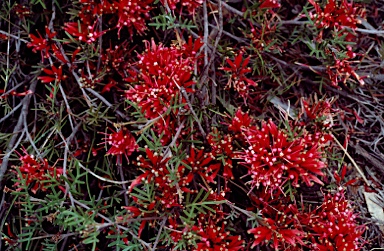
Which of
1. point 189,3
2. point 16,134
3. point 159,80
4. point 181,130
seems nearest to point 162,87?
point 159,80

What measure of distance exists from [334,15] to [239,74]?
18.4 inches

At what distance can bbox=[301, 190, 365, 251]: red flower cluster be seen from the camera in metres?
1.56

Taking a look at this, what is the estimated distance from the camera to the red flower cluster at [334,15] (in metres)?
1.80

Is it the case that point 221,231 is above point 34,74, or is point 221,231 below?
below

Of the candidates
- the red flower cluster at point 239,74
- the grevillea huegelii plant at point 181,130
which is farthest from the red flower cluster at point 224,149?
the red flower cluster at point 239,74

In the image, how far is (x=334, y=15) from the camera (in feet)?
6.00

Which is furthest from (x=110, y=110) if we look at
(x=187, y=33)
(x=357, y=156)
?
(x=357, y=156)

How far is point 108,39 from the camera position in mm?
1945

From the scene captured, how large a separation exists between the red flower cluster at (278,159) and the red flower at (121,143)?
0.40 meters

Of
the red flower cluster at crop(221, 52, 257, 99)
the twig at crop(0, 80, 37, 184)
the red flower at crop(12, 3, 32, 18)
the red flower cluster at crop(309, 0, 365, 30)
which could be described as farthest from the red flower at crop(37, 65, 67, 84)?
the red flower cluster at crop(309, 0, 365, 30)

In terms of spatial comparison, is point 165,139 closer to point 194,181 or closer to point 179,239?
point 194,181

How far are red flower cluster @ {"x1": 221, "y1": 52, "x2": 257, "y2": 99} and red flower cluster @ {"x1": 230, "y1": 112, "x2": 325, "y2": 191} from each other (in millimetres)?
278

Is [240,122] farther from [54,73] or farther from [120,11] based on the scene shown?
[54,73]

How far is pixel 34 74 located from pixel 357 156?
148 cm
